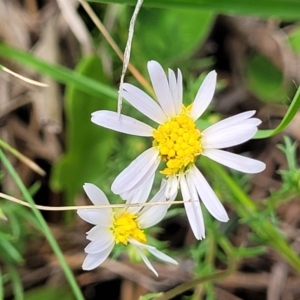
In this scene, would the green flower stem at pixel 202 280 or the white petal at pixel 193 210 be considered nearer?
the white petal at pixel 193 210

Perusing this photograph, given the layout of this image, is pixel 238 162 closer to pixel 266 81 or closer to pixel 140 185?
pixel 140 185

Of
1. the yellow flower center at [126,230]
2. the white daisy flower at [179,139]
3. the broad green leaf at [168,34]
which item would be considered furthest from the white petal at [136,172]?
the broad green leaf at [168,34]

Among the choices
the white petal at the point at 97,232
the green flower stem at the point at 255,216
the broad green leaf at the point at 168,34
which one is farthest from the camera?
the broad green leaf at the point at 168,34

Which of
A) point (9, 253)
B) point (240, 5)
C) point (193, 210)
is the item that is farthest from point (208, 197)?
point (9, 253)

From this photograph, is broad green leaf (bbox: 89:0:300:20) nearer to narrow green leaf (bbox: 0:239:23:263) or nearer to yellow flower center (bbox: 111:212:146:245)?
yellow flower center (bbox: 111:212:146:245)

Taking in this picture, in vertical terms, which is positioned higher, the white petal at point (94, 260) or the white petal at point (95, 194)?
the white petal at point (95, 194)

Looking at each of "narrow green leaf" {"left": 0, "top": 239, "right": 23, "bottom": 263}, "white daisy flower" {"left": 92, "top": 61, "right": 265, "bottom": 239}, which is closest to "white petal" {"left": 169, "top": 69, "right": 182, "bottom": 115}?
"white daisy flower" {"left": 92, "top": 61, "right": 265, "bottom": 239}

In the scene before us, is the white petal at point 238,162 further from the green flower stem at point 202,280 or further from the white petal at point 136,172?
the green flower stem at point 202,280
